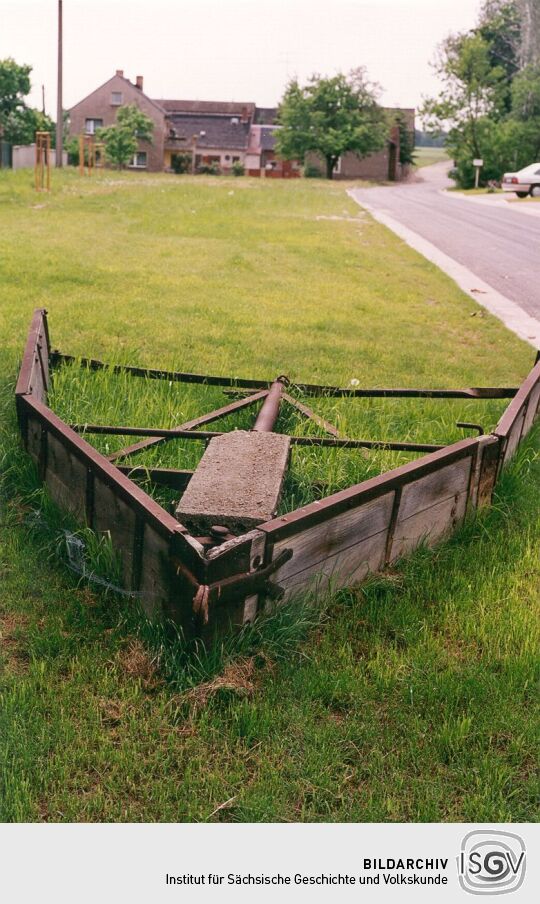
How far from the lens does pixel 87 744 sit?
287 centimetres

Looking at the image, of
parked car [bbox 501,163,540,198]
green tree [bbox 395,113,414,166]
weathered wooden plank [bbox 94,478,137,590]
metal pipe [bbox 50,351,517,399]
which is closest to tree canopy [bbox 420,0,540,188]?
green tree [bbox 395,113,414,166]

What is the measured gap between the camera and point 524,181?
117 feet

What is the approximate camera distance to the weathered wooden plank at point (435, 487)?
12.7 feet

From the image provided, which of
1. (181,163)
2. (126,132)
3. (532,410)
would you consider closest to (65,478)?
(532,410)

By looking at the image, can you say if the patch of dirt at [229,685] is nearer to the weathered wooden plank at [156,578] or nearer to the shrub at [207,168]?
the weathered wooden plank at [156,578]

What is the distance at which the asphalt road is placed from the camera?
1459cm

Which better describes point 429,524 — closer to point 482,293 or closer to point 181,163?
point 482,293

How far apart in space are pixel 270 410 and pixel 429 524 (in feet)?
5.51

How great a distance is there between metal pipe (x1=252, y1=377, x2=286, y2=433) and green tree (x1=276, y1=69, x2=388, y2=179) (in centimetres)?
470

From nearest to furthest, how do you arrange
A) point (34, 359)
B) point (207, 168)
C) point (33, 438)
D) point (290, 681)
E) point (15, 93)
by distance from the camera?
point (290, 681)
point (33, 438)
point (34, 359)
point (15, 93)
point (207, 168)
